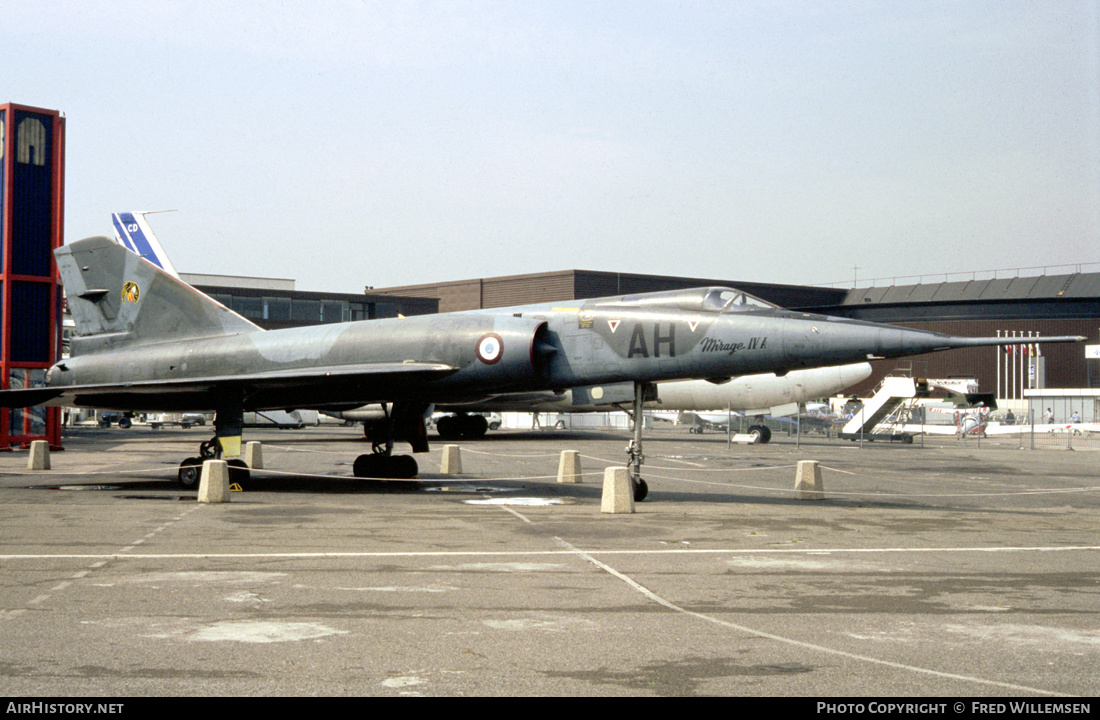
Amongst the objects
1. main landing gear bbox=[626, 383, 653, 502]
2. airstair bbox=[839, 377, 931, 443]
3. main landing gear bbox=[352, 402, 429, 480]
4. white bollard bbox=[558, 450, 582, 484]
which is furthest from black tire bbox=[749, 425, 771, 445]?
main landing gear bbox=[626, 383, 653, 502]

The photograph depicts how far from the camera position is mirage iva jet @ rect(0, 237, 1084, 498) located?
48.7ft

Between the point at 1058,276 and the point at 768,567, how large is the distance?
83114 mm

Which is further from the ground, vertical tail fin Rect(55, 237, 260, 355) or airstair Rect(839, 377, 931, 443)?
vertical tail fin Rect(55, 237, 260, 355)

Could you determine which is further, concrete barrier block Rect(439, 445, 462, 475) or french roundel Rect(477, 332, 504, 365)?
concrete barrier block Rect(439, 445, 462, 475)

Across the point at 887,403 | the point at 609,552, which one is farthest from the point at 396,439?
the point at 887,403

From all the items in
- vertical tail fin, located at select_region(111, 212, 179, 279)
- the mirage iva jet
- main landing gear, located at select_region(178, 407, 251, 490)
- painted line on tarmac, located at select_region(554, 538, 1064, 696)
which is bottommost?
painted line on tarmac, located at select_region(554, 538, 1064, 696)

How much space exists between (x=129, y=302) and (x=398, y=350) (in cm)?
629

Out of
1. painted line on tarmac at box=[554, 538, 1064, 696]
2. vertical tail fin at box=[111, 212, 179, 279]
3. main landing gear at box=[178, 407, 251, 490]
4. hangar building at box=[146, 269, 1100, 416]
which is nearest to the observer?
painted line on tarmac at box=[554, 538, 1064, 696]

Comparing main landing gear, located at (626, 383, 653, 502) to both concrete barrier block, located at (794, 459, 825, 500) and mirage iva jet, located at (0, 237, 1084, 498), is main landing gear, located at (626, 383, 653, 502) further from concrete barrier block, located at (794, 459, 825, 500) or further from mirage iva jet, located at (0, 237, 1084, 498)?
concrete barrier block, located at (794, 459, 825, 500)

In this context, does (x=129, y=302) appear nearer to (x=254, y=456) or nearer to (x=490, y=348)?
(x=254, y=456)

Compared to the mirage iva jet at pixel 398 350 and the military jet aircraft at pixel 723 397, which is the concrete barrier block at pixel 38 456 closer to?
the mirage iva jet at pixel 398 350

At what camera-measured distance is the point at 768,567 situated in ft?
31.0

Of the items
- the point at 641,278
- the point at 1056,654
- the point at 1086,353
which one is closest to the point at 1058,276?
the point at 1086,353

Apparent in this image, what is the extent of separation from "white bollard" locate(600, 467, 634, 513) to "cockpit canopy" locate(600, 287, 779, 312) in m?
3.08
